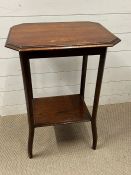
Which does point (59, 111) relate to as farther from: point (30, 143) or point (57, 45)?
point (57, 45)

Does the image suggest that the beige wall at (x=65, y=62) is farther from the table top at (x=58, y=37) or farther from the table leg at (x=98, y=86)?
the table leg at (x=98, y=86)

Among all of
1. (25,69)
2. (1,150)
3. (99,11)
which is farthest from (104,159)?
(99,11)

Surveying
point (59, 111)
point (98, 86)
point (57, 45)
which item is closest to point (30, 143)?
point (59, 111)

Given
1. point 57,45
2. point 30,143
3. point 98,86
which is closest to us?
point 57,45

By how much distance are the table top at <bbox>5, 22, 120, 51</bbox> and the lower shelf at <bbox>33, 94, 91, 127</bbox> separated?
1.59 feet

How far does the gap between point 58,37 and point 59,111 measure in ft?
1.66

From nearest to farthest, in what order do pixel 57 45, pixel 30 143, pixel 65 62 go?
pixel 57 45 < pixel 30 143 < pixel 65 62

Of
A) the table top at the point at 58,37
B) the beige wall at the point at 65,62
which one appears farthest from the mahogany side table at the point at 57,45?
the beige wall at the point at 65,62

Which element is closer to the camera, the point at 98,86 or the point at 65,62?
the point at 98,86

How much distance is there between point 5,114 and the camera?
1724 millimetres

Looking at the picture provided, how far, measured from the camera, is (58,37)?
104 cm

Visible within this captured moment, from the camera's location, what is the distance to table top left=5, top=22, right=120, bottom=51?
0.97 metres

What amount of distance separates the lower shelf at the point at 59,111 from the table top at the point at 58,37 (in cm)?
49

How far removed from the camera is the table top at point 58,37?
0.97 metres
